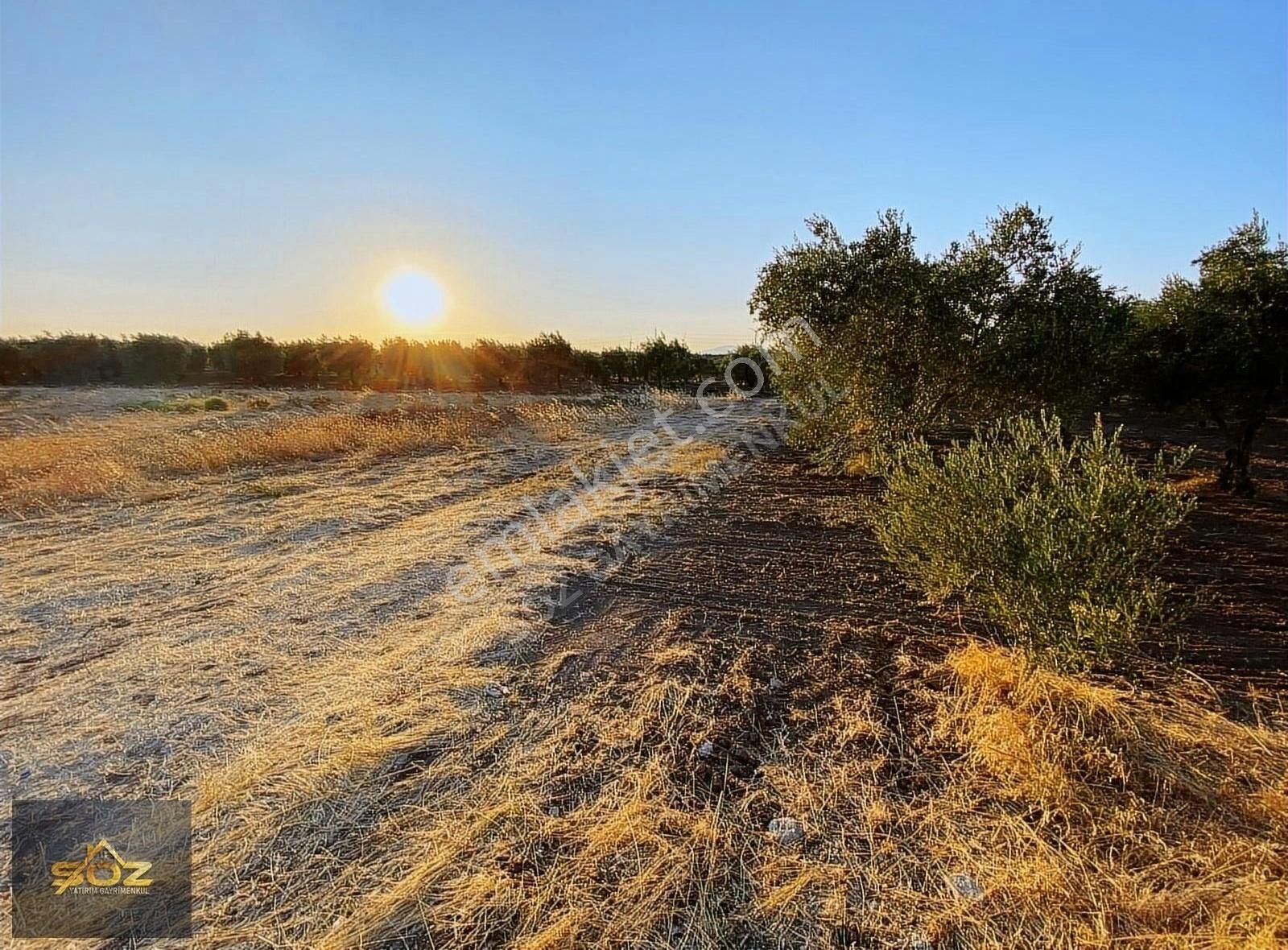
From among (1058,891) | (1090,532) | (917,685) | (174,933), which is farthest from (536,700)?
(1090,532)

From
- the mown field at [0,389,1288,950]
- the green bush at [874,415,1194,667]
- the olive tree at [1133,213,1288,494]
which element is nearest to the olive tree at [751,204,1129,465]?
the olive tree at [1133,213,1288,494]

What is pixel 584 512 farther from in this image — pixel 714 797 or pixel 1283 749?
pixel 1283 749

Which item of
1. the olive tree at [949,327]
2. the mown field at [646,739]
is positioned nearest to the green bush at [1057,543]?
the mown field at [646,739]

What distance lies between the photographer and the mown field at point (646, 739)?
2.10m

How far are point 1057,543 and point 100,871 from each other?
14.8 ft

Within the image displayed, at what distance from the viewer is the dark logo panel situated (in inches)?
84.2

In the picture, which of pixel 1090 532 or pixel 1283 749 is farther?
pixel 1090 532

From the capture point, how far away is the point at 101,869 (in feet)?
7.82

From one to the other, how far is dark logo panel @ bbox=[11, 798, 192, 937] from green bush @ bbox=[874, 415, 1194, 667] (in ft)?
12.8

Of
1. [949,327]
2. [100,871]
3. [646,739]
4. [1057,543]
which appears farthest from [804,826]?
[949,327]

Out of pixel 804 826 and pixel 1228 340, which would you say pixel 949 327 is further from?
pixel 804 826

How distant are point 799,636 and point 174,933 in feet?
11.2

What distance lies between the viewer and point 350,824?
99.0 inches

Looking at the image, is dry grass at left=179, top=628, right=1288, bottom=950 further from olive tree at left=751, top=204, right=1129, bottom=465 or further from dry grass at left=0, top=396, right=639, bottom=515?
dry grass at left=0, top=396, right=639, bottom=515
